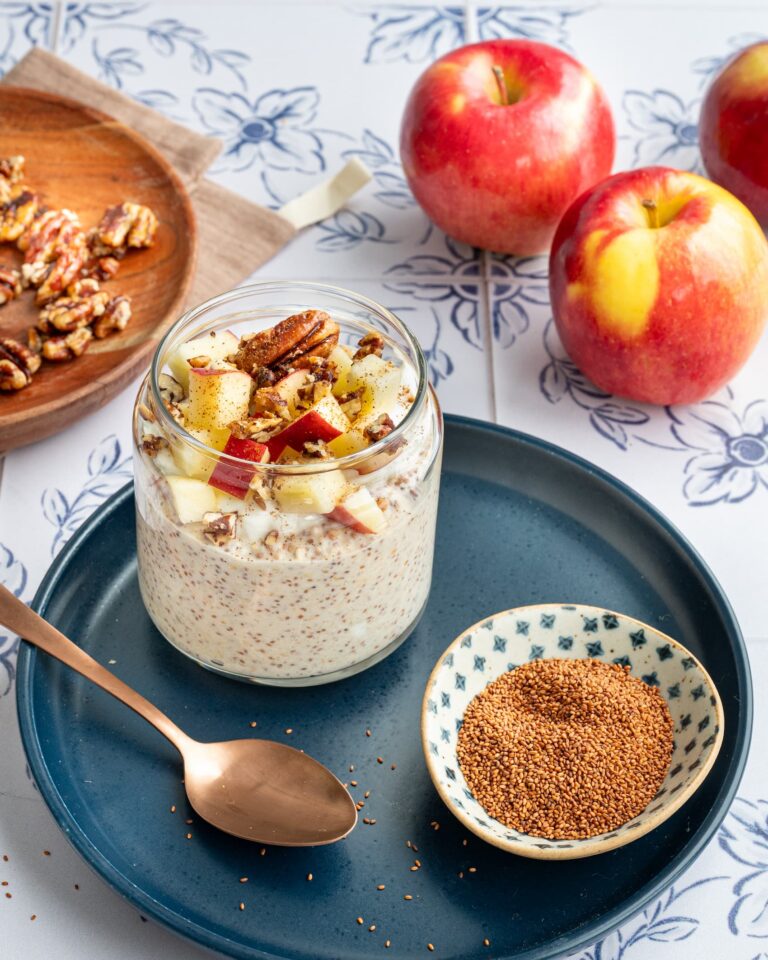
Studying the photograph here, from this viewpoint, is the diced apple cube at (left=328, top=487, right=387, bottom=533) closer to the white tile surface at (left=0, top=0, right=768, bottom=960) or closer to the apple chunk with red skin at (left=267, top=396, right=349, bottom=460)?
the apple chunk with red skin at (left=267, top=396, right=349, bottom=460)

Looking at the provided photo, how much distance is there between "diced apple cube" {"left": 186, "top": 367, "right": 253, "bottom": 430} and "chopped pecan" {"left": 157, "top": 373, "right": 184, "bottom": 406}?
4 cm

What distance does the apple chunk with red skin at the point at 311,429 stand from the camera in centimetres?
97

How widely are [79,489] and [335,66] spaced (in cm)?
91

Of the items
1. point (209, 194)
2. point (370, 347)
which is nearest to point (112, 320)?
point (209, 194)

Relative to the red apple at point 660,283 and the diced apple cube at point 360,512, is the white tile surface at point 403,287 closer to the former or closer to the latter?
the red apple at point 660,283

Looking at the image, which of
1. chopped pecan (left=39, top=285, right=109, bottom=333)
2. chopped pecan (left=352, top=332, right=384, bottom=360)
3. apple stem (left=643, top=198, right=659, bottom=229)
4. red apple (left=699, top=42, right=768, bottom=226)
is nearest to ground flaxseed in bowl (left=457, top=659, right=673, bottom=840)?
chopped pecan (left=352, top=332, right=384, bottom=360)

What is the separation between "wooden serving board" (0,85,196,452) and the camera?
1360mm

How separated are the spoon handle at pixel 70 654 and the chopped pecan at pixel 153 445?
0.21 meters

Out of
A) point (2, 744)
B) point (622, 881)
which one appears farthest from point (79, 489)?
point (622, 881)

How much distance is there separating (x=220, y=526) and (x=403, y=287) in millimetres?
721

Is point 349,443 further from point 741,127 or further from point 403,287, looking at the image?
point 741,127

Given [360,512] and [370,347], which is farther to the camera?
[370,347]

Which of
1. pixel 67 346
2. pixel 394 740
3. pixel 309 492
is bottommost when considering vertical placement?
pixel 394 740

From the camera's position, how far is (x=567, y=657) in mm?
1124
